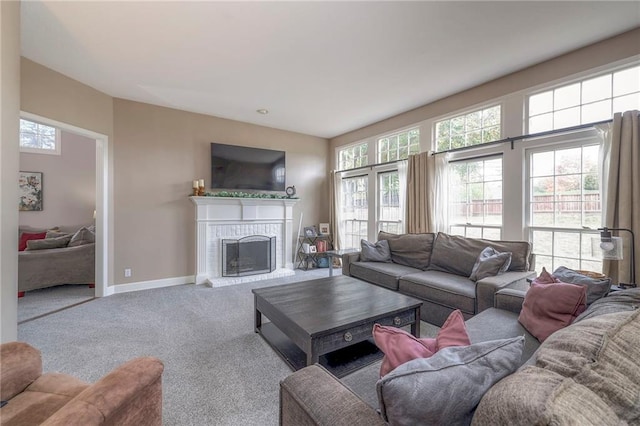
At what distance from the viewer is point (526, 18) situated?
7.54 feet

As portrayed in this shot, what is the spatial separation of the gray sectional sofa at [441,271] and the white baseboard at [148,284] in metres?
2.70

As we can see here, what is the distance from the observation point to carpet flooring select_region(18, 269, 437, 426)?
1748 mm

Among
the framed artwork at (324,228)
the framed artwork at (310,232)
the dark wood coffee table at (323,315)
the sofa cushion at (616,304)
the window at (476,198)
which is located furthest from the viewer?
the framed artwork at (324,228)

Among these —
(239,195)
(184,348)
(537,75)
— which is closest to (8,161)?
(184,348)

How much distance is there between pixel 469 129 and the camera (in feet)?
12.4

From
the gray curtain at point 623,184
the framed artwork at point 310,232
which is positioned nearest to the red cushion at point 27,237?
the framed artwork at point 310,232

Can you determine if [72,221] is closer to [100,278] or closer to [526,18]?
[100,278]

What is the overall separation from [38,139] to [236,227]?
15.2 feet

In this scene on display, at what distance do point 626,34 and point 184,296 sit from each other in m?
5.75

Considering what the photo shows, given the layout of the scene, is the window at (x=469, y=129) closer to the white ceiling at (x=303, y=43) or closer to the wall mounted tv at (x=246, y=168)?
the white ceiling at (x=303, y=43)

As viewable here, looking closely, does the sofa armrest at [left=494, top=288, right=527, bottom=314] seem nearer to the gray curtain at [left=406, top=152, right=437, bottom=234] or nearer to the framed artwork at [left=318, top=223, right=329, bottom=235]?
the gray curtain at [left=406, top=152, right=437, bottom=234]

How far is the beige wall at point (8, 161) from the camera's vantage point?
1883 mm

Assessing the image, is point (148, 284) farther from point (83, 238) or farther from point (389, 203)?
point (389, 203)

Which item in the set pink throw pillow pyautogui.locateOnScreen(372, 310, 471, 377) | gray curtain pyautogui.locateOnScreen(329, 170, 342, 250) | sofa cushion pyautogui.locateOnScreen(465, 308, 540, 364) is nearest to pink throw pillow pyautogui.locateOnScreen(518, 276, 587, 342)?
sofa cushion pyautogui.locateOnScreen(465, 308, 540, 364)
